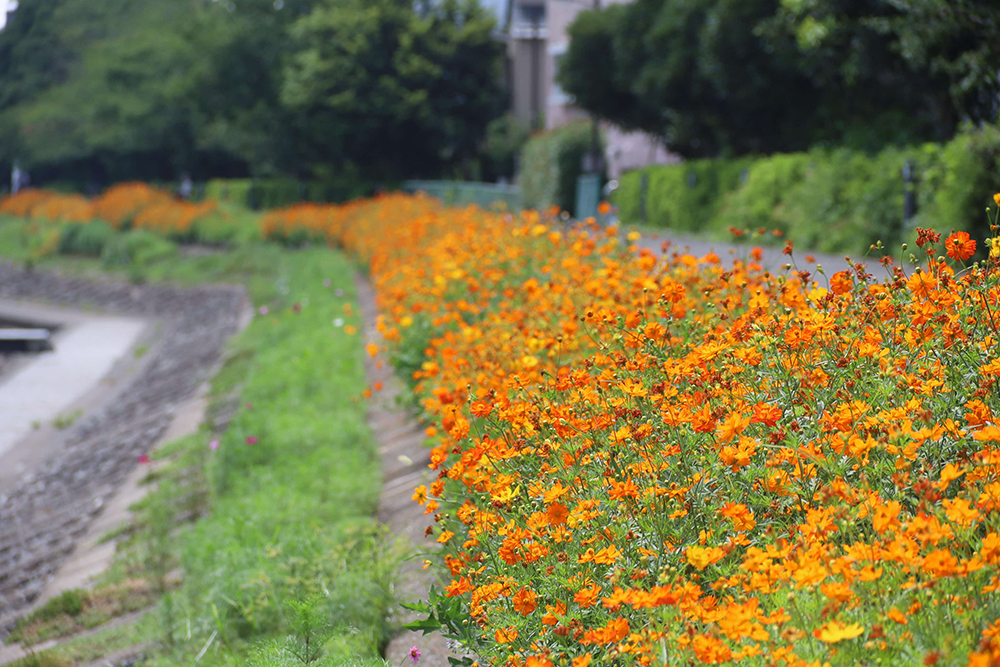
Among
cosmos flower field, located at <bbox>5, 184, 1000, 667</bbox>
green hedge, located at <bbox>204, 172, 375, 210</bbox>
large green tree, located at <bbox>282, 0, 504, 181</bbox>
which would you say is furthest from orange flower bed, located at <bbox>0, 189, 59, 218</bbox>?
cosmos flower field, located at <bbox>5, 184, 1000, 667</bbox>

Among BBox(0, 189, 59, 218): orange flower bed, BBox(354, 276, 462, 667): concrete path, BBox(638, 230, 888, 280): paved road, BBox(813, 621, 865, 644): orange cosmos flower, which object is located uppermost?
BBox(813, 621, 865, 644): orange cosmos flower

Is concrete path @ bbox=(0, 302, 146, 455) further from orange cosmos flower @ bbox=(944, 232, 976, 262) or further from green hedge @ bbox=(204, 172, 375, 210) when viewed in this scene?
orange cosmos flower @ bbox=(944, 232, 976, 262)

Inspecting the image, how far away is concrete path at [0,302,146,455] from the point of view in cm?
1474

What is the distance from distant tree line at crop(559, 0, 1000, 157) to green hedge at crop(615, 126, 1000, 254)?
4.14ft

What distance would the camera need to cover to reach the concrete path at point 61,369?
14738 mm

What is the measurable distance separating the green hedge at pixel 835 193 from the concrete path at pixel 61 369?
35.7 feet

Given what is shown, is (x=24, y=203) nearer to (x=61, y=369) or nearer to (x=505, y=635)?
(x=61, y=369)

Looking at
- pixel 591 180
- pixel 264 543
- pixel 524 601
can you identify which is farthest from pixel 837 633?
pixel 591 180

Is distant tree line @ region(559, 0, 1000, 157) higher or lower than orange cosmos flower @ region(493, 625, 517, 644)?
higher

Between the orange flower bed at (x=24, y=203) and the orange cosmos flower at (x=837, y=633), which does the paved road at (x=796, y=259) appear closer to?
the orange cosmos flower at (x=837, y=633)

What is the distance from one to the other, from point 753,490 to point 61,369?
18303 millimetres

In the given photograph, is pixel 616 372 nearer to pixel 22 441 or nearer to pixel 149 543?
pixel 149 543

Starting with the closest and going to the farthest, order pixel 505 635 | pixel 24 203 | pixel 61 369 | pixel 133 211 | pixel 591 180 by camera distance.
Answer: pixel 505 635, pixel 61 369, pixel 591 180, pixel 133 211, pixel 24 203

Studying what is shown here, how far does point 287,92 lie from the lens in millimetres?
33094
